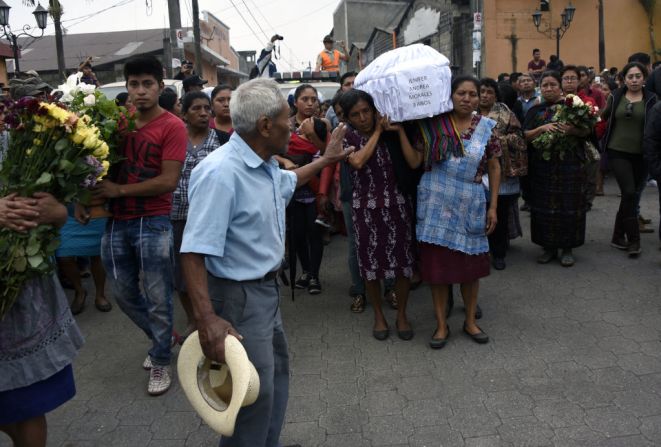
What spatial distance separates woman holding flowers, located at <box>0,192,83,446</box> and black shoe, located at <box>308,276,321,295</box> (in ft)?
11.0

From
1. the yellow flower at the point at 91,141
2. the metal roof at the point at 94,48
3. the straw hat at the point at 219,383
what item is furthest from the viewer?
the metal roof at the point at 94,48

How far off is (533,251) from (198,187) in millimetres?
5277

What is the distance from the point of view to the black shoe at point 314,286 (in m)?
5.88

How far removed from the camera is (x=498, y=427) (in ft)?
10.8

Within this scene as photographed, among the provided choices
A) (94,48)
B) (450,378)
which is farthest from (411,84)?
(94,48)

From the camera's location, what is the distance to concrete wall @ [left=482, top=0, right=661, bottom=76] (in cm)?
2375

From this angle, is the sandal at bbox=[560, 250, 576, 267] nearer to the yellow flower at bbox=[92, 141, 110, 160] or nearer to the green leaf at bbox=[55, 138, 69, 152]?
the yellow flower at bbox=[92, 141, 110, 160]

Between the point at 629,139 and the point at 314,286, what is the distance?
12.0 feet

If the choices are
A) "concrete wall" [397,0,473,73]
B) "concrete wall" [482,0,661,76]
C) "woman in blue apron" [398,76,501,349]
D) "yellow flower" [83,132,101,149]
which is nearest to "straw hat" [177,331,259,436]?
"yellow flower" [83,132,101,149]

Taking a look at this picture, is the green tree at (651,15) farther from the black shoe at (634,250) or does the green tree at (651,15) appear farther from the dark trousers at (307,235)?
the dark trousers at (307,235)

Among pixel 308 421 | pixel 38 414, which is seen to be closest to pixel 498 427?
pixel 308 421

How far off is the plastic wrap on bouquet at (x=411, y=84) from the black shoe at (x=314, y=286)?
2300mm

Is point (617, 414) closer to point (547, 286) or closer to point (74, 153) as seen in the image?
point (547, 286)

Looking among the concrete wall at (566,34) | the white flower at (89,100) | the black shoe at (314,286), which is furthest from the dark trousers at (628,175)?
the concrete wall at (566,34)
